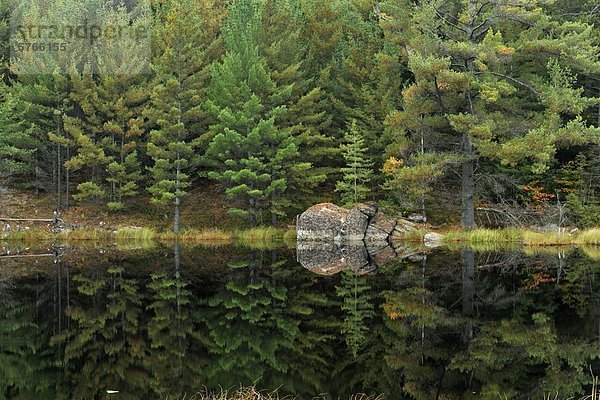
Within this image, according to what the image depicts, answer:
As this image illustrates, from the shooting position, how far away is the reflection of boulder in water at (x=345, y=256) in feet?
58.0

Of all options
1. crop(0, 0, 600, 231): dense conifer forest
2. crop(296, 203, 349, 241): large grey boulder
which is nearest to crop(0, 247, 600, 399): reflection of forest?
crop(296, 203, 349, 241): large grey boulder

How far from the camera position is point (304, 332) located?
9.33m

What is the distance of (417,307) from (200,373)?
17.2 feet

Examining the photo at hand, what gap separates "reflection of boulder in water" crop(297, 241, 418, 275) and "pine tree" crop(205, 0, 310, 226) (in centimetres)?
485

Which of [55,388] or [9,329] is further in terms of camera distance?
[9,329]

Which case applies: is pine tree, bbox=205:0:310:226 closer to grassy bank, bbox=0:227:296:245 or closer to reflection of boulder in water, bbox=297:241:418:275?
grassy bank, bbox=0:227:296:245

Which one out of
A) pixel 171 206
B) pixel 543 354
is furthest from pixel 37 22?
pixel 543 354

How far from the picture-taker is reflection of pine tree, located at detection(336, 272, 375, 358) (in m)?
8.80

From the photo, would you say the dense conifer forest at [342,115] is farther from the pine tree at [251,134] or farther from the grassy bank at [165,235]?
the grassy bank at [165,235]

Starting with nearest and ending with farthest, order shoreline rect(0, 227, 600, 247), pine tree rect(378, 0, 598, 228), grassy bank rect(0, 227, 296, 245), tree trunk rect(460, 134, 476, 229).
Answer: pine tree rect(378, 0, 598, 228) < shoreline rect(0, 227, 600, 247) < tree trunk rect(460, 134, 476, 229) < grassy bank rect(0, 227, 296, 245)

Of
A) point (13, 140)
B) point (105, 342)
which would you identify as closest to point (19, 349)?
point (105, 342)

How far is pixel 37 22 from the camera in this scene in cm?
3519

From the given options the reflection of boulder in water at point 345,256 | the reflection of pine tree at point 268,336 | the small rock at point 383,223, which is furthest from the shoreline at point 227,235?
the reflection of pine tree at point 268,336

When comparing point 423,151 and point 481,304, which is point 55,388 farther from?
point 423,151
